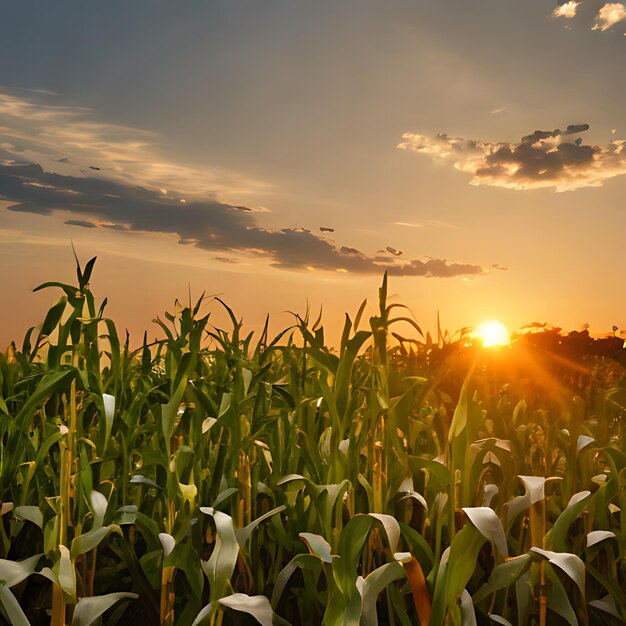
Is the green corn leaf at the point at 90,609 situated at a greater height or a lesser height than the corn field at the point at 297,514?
lesser

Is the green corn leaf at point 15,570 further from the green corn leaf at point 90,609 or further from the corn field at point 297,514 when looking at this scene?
the green corn leaf at point 90,609

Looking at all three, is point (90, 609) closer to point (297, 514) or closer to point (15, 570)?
point (15, 570)

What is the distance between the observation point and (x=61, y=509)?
62.6 inches

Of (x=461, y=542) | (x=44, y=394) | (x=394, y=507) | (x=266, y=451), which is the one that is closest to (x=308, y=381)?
(x=266, y=451)

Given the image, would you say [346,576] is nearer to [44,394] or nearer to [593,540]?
[593,540]

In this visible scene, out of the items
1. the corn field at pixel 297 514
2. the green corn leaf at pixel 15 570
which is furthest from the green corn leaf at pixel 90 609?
the green corn leaf at pixel 15 570

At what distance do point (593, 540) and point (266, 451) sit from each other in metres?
0.99

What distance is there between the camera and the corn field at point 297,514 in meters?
1.42

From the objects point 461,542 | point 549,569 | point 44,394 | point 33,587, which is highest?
point 44,394

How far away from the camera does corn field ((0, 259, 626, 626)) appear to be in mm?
1424

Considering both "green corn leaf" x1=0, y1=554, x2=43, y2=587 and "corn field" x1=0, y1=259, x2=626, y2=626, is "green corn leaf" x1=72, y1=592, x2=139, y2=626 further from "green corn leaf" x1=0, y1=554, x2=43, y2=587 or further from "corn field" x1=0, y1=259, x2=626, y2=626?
"green corn leaf" x1=0, y1=554, x2=43, y2=587

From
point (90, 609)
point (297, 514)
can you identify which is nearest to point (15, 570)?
point (90, 609)

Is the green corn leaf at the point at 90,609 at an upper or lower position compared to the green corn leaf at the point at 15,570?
lower

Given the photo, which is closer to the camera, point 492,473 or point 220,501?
point 220,501
